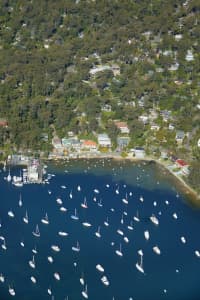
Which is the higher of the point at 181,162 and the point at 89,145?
the point at 89,145

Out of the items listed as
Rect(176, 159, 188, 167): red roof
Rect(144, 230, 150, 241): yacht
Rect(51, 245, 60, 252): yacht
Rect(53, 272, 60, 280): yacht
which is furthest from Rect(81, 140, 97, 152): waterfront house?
Rect(53, 272, 60, 280): yacht

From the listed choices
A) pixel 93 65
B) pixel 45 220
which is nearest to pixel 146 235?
pixel 45 220

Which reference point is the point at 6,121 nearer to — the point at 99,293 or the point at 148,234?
the point at 148,234

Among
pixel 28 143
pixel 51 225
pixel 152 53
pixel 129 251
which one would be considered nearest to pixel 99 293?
pixel 129 251

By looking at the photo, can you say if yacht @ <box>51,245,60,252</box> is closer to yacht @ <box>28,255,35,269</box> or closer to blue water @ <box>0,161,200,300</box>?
blue water @ <box>0,161,200,300</box>

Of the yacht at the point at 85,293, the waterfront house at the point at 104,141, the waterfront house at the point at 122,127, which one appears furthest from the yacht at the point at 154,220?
the waterfront house at the point at 122,127

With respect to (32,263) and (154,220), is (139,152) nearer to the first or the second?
(154,220)
